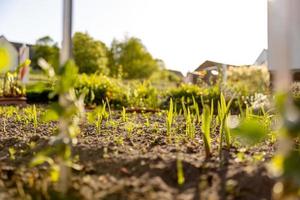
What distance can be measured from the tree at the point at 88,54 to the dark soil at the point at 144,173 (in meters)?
21.6

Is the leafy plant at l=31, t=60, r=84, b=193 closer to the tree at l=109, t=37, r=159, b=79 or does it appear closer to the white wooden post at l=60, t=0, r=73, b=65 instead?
the white wooden post at l=60, t=0, r=73, b=65

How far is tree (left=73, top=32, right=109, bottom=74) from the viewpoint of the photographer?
79.8ft

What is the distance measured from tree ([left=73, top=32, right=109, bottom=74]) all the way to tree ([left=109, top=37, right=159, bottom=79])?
1543mm

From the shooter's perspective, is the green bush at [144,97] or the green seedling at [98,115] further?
the green bush at [144,97]

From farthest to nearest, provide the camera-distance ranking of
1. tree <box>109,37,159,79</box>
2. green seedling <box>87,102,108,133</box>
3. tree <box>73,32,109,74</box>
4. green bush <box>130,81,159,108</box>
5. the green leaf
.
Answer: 1. tree <box>109,37,159,79</box>
2. tree <box>73,32,109,74</box>
3. green bush <box>130,81,159,108</box>
4. green seedling <box>87,102,108,133</box>
5. the green leaf

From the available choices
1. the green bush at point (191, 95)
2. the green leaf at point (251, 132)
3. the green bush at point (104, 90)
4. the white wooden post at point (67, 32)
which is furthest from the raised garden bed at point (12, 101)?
the green leaf at point (251, 132)

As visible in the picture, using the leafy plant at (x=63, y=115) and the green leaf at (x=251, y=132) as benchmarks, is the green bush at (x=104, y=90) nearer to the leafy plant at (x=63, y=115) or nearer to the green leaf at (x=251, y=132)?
the leafy plant at (x=63, y=115)

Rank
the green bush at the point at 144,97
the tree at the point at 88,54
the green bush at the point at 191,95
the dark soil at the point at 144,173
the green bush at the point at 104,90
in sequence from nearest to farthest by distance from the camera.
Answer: the dark soil at the point at 144,173
the green bush at the point at 144,97
the green bush at the point at 191,95
the green bush at the point at 104,90
the tree at the point at 88,54

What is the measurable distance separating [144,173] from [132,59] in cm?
2586

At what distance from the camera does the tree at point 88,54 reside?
2433cm

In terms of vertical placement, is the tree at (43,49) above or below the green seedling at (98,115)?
above

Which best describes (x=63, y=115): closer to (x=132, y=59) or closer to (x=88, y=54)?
(x=88, y=54)

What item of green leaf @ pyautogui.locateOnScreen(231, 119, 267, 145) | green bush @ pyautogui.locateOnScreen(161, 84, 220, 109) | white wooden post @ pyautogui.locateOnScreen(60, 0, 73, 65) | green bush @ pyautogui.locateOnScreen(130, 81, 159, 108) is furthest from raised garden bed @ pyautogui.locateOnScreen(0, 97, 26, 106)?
green leaf @ pyautogui.locateOnScreen(231, 119, 267, 145)

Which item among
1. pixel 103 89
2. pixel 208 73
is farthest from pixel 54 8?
pixel 208 73
